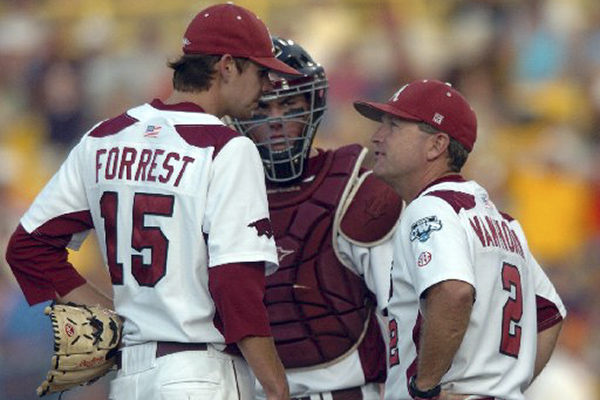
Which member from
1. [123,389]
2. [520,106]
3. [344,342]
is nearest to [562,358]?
[520,106]

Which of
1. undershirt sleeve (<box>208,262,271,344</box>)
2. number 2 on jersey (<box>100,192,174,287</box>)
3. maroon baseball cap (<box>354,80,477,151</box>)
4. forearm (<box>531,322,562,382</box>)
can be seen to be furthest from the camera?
forearm (<box>531,322,562,382</box>)

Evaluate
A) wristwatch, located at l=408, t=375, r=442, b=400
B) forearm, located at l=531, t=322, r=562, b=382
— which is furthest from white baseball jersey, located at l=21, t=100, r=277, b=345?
forearm, located at l=531, t=322, r=562, b=382

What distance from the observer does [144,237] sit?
4.21 metres

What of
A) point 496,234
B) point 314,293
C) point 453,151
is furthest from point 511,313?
point 314,293

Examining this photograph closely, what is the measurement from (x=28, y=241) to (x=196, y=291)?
723 mm

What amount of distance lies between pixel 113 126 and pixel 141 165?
0.24 meters

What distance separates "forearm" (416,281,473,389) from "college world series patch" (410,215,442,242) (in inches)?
7.6

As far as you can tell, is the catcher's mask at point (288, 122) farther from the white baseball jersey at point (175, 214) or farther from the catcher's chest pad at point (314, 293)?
the white baseball jersey at point (175, 214)

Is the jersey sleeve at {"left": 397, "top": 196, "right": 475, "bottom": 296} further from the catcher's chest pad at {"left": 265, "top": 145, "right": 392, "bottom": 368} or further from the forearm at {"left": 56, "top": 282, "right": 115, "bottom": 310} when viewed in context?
the forearm at {"left": 56, "top": 282, "right": 115, "bottom": 310}

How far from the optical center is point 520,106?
10.9 m

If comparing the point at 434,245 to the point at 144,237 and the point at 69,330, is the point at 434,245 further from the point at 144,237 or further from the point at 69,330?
the point at 69,330

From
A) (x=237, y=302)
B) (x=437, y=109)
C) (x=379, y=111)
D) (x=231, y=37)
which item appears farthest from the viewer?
(x=379, y=111)

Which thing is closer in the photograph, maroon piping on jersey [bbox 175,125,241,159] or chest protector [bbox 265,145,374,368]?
maroon piping on jersey [bbox 175,125,241,159]

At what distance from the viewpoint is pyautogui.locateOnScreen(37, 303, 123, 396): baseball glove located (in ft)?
14.0
